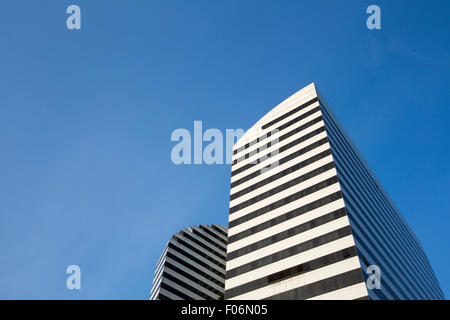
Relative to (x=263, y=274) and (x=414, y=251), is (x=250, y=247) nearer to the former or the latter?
(x=263, y=274)

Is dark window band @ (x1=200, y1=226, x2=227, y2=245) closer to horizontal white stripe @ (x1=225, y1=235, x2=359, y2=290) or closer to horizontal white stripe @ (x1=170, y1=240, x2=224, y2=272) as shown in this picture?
horizontal white stripe @ (x1=170, y1=240, x2=224, y2=272)

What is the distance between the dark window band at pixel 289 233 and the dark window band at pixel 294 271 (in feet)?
16.9

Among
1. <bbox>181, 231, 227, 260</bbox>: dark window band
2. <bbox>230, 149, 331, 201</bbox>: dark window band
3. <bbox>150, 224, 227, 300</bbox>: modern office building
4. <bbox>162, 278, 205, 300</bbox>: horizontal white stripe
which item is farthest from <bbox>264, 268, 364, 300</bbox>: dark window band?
<bbox>181, 231, 227, 260</bbox>: dark window band

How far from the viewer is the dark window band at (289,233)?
45.1m

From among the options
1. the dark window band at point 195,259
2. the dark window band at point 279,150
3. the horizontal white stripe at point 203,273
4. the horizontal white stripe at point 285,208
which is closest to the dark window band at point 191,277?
the horizontal white stripe at point 203,273

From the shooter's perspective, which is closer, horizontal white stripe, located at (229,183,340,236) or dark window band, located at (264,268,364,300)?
dark window band, located at (264,268,364,300)

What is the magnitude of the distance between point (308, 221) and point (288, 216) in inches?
140

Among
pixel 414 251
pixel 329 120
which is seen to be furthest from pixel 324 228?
pixel 414 251

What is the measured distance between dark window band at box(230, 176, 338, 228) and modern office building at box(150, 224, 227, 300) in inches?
836

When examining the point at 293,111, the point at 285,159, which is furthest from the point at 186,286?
the point at 293,111

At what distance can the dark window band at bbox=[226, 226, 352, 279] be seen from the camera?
4262cm

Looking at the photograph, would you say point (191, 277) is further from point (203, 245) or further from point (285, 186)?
point (285, 186)

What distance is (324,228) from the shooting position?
145ft

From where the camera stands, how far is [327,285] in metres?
38.1
